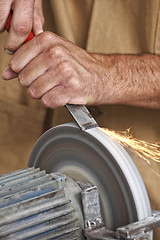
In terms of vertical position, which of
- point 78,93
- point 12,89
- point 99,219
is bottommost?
point 99,219

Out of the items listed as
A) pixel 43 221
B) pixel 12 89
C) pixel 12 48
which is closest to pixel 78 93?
pixel 12 48

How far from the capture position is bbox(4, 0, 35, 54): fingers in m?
1.09

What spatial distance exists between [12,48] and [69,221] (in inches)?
19.8

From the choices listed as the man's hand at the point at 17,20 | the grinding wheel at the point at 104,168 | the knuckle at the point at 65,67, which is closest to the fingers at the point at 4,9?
the man's hand at the point at 17,20

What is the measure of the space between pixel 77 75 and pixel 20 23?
208mm

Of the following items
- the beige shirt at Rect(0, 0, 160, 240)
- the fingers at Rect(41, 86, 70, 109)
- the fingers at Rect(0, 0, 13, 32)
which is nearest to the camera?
the fingers at Rect(41, 86, 70, 109)

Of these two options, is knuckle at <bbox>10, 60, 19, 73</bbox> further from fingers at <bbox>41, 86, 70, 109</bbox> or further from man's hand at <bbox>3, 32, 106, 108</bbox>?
fingers at <bbox>41, 86, 70, 109</bbox>

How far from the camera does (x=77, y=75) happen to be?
1.05 m

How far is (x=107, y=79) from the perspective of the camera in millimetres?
1134

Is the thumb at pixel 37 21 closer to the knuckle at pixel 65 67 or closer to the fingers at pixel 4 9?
the fingers at pixel 4 9

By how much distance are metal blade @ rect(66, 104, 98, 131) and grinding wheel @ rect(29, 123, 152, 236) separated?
2cm

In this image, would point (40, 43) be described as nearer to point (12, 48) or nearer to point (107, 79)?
point (12, 48)

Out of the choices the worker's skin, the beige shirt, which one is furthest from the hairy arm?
the beige shirt

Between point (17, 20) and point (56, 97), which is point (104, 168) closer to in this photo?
point (56, 97)
